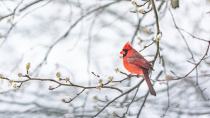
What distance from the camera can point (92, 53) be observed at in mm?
2818

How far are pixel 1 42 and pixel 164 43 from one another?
2.93 ft

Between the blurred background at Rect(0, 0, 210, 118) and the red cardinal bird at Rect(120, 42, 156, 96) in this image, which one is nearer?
the red cardinal bird at Rect(120, 42, 156, 96)

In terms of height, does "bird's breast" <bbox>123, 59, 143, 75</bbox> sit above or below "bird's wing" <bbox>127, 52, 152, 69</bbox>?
below

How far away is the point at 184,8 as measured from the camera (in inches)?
110

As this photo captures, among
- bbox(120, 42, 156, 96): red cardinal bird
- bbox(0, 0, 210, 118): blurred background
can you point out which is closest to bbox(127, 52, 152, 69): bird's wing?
bbox(120, 42, 156, 96): red cardinal bird

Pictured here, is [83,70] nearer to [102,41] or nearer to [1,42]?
[102,41]

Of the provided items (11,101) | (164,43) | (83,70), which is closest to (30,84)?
(11,101)

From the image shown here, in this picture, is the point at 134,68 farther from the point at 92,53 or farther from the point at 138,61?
the point at 92,53

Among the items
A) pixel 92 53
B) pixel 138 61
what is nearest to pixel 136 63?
pixel 138 61

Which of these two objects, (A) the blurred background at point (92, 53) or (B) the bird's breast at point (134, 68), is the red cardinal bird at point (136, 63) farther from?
(A) the blurred background at point (92, 53)

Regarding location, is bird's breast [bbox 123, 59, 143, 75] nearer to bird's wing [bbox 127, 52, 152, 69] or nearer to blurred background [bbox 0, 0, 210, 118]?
bird's wing [bbox 127, 52, 152, 69]

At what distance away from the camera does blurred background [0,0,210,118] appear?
2.60 metres

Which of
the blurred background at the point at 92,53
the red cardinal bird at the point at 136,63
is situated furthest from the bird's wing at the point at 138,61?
the blurred background at the point at 92,53

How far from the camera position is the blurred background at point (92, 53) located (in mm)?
2596
